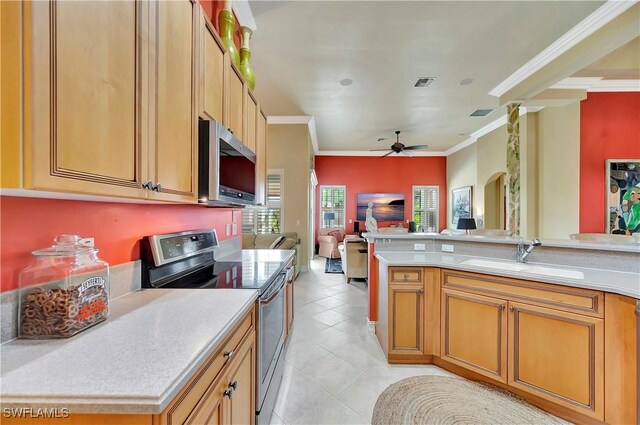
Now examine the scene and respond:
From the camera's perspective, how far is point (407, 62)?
337 cm

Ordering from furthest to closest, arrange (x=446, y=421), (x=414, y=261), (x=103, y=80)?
(x=414, y=261) → (x=446, y=421) → (x=103, y=80)

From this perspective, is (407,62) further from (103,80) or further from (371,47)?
(103,80)

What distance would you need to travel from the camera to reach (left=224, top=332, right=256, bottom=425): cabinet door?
0.93 meters

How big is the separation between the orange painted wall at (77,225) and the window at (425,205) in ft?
26.1

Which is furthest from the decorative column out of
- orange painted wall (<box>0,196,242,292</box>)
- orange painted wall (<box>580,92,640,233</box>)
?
orange painted wall (<box>0,196,242,292</box>)

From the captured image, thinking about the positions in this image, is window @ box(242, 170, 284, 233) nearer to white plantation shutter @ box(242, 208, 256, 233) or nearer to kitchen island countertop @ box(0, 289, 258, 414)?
white plantation shutter @ box(242, 208, 256, 233)

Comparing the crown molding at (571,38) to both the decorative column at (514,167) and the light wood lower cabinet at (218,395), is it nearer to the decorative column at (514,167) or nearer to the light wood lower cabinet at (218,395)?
the decorative column at (514,167)

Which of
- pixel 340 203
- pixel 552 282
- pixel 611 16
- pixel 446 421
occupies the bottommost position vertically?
pixel 446 421

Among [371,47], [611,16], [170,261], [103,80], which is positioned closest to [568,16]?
[611,16]

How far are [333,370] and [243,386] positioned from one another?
1.20 metres

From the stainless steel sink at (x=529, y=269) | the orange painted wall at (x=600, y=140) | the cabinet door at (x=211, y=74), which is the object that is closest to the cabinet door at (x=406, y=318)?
the stainless steel sink at (x=529, y=269)

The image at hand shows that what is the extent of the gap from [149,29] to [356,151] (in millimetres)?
7569

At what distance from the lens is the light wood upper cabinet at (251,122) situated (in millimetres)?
1983

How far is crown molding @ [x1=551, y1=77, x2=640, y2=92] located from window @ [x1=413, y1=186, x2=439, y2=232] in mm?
4743
